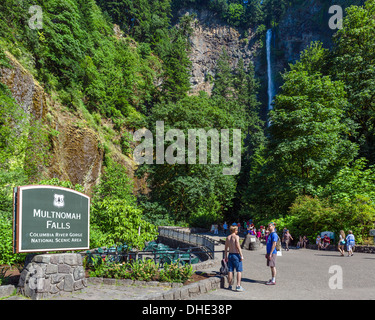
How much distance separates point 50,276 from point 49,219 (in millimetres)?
1316

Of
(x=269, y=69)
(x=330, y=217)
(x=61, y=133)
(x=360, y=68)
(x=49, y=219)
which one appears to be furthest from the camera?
(x=269, y=69)

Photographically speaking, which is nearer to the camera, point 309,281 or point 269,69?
point 309,281

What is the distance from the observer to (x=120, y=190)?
28016 millimetres

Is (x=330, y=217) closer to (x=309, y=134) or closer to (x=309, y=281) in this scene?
(x=309, y=134)

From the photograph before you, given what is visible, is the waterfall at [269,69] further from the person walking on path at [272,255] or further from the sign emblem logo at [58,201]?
the sign emblem logo at [58,201]

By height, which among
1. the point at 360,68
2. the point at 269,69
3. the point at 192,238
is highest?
the point at 269,69

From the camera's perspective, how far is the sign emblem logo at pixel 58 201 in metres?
7.72

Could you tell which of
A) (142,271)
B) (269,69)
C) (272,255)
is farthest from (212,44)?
(142,271)

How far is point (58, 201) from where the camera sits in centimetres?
779

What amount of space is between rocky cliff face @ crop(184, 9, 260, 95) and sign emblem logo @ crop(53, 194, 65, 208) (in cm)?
6936

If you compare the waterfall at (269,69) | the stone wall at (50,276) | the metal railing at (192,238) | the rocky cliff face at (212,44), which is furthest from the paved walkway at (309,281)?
the rocky cliff face at (212,44)

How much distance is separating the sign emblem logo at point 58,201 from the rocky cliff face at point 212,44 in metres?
69.4

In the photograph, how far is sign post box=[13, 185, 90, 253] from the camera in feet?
22.9
